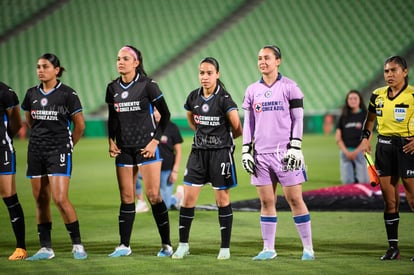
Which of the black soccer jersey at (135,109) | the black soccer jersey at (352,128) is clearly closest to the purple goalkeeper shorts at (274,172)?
the black soccer jersey at (135,109)

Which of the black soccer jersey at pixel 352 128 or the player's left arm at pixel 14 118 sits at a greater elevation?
the player's left arm at pixel 14 118

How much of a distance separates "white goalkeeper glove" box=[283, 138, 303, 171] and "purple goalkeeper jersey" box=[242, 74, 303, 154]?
0.28 feet

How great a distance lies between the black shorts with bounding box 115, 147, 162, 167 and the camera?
7.12 metres

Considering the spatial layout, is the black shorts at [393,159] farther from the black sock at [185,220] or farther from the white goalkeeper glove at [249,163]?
the black sock at [185,220]

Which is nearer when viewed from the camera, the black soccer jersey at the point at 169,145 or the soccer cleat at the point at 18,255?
the soccer cleat at the point at 18,255

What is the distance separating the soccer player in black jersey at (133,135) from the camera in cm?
709

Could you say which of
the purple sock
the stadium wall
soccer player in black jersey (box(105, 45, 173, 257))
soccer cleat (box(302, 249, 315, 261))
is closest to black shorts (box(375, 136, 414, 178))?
soccer cleat (box(302, 249, 315, 261))

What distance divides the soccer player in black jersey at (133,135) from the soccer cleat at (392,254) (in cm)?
208

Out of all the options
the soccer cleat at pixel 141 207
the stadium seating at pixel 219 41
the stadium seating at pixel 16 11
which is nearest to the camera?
the soccer cleat at pixel 141 207

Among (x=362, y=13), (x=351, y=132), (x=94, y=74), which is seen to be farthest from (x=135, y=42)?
(x=351, y=132)

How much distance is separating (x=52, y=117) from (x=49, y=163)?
441 mm

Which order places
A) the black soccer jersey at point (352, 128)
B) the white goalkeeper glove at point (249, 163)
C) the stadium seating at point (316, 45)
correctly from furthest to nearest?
the stadium seating at point (316, 45) < the black soccer jersey at point (352, 128) < the white goalkeeper glove at point (249, 163)

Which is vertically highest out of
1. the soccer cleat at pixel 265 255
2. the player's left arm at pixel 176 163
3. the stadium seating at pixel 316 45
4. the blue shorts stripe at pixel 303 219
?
the stadium seating at pixel 316 45

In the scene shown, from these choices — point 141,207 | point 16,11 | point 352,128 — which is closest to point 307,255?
point 141,207
